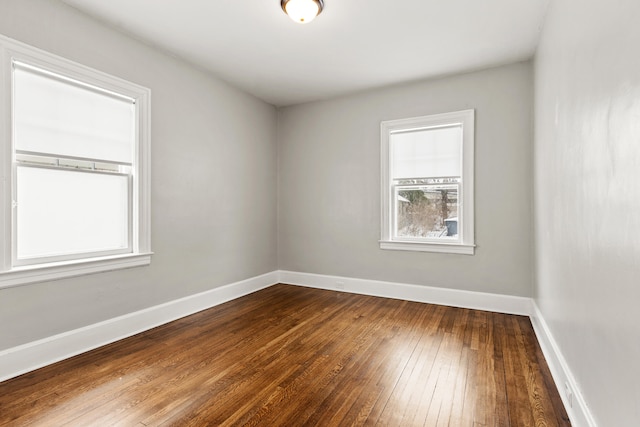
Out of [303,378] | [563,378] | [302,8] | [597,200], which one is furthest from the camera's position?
[302,8]

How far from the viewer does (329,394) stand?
Result: 208 centimetres

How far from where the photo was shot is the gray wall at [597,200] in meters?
1.12

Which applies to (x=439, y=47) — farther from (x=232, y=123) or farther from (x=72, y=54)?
(x=72, y=54)

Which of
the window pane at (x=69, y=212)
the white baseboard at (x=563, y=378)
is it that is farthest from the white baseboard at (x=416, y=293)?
the window pane at (x=69, y=212)

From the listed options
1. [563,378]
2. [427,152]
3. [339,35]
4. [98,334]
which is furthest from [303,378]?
[427,152]

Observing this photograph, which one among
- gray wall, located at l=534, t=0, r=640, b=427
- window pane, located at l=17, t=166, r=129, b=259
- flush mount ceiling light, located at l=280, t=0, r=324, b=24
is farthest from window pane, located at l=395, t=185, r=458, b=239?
window pane, located at l=17, t=166, r=129, b=259

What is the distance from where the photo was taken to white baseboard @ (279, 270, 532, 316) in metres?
3.67

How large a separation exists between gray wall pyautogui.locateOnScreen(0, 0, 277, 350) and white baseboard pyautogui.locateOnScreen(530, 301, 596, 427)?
11.2 feet

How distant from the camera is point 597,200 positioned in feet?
4.81

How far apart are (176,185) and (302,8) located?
85.4 inches

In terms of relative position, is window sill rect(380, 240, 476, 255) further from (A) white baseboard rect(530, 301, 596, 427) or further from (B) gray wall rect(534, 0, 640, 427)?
(B) gray wall rect(534, 0, 640, 427)

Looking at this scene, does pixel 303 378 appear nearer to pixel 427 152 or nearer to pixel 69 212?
pixel 69 212

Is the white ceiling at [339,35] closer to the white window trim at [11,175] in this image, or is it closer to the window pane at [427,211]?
the white window trim at [11,175]

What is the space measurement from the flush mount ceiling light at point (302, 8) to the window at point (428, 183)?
2.04m
